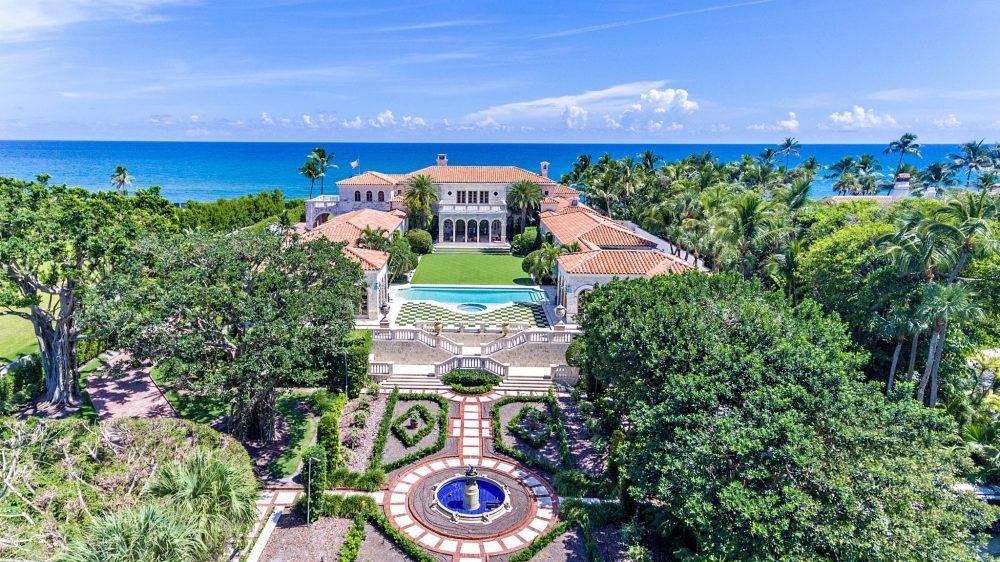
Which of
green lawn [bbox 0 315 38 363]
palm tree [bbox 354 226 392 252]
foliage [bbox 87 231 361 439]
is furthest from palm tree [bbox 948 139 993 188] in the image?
green lawn [bbox 0 315 38 363]

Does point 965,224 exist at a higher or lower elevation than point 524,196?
higher

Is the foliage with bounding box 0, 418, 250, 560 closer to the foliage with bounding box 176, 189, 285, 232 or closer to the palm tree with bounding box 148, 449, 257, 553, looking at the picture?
the palm tree with bounding box 148, 449, 257, 553

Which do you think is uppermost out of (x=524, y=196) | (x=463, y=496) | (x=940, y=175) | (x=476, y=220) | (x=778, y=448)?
(x=940, y=175)

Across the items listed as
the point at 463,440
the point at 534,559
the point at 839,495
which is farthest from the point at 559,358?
the point at 839,495

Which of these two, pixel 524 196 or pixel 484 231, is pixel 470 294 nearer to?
pixel 524 196

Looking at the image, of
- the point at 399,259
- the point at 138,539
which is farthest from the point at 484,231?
the point at 138,539

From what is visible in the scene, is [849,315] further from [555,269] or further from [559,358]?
[555,269]
